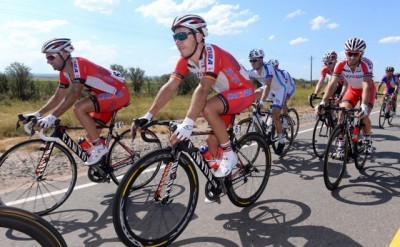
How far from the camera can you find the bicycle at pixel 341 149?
4.80 metres

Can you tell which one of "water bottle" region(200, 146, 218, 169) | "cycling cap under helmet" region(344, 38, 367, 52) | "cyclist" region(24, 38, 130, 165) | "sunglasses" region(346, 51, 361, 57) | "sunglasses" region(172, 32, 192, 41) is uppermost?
"cycling cap under helmet" region(344, 38, 367, 52)

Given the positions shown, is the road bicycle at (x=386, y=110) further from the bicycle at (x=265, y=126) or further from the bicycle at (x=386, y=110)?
the bicycle at (x=265, y=126)

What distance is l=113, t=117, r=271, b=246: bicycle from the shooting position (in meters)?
3.00

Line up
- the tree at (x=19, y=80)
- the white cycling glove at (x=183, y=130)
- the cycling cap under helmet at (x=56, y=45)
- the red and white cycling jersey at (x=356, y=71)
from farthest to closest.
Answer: the tree at (x=19, y=80), the red and white cycling jersey at (x=356, y=71), the cycling cap under helmet at (x=56, y=45), the white cycling glove at (x=183, y=130)

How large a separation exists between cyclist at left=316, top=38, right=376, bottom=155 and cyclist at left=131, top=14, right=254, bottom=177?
7.11 feet

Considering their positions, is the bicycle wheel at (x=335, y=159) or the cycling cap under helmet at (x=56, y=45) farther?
the bicycle wheel at (x=335, y=159)

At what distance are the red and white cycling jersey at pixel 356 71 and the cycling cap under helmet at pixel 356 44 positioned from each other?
0.41 meters

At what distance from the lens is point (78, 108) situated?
4.60 m

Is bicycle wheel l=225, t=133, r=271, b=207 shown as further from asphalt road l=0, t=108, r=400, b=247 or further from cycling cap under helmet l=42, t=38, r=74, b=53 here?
cycling cap under helmet l=42, t=38, r=74, b=53

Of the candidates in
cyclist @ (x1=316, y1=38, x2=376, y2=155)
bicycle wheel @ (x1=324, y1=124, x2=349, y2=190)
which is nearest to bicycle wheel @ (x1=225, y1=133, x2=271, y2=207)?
bicycle wheel @ (x1=324, y1=124, x2=349, y2=190)

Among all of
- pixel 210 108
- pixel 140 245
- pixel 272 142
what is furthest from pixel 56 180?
pixel 272 142

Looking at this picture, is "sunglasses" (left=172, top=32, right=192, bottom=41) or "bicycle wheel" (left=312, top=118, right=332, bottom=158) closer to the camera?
"sunglasses" (left=172, top=32, right=192, bottom=41)

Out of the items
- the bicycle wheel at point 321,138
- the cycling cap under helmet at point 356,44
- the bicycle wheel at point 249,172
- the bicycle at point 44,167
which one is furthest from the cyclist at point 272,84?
the bicycle at point 44,167

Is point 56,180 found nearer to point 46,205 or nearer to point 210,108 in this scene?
point 46,205
